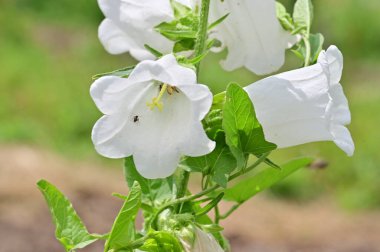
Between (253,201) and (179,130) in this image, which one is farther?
(253,201)

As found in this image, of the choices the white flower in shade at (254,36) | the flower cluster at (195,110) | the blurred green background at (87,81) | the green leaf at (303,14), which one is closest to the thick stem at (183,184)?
the flower cluster at (195,110)

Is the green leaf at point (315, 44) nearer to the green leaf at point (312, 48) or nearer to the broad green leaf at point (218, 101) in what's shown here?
the green leaf at point (312, 48)

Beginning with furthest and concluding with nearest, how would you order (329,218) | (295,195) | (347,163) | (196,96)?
(347,163), (295,195), (329,218), (196,96)

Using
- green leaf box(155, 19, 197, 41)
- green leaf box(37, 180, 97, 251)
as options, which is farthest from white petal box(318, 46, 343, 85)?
green leaf box(37, 180, 97, 251)

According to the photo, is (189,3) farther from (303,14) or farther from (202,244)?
(202,244)

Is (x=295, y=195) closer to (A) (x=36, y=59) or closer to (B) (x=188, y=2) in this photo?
(A) (x=36, y=59)

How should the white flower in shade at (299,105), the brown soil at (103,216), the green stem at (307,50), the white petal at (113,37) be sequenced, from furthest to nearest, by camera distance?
1. the brown soil at (103,216)
2. the white petal at (113,37)
3. the green stem at (307,50)
4. the white flower in shade at (299,105)

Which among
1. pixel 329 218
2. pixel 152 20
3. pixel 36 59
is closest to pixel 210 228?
pixel 152 20
